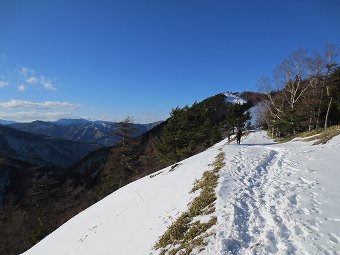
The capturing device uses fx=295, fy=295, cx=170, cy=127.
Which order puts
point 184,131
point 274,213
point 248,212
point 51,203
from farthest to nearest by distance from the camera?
point 51,203 → point 184,131 → point 248,212 → point 274,213

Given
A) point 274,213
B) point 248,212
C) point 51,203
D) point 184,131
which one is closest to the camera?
point 274,213

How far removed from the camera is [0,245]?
1969 inches

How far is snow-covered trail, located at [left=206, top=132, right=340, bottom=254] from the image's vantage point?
7.96 m

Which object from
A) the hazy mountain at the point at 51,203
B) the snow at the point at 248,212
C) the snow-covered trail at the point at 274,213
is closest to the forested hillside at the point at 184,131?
the hazy mountain at the point at 51,203

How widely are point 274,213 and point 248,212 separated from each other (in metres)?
0.92

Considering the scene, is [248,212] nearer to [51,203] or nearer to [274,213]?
[274,213]

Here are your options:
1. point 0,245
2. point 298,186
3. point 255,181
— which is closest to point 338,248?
point 298,186

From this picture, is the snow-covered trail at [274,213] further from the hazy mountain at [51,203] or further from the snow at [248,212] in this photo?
the hazy mountain at [51,203]

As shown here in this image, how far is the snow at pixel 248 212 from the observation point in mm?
8375

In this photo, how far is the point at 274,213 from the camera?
10203 mm

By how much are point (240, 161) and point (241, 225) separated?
1127 cm

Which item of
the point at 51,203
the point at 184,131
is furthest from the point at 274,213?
the point at 51,203

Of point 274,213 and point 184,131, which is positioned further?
point 184,131

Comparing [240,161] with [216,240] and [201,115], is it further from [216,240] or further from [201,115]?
[201,115]
